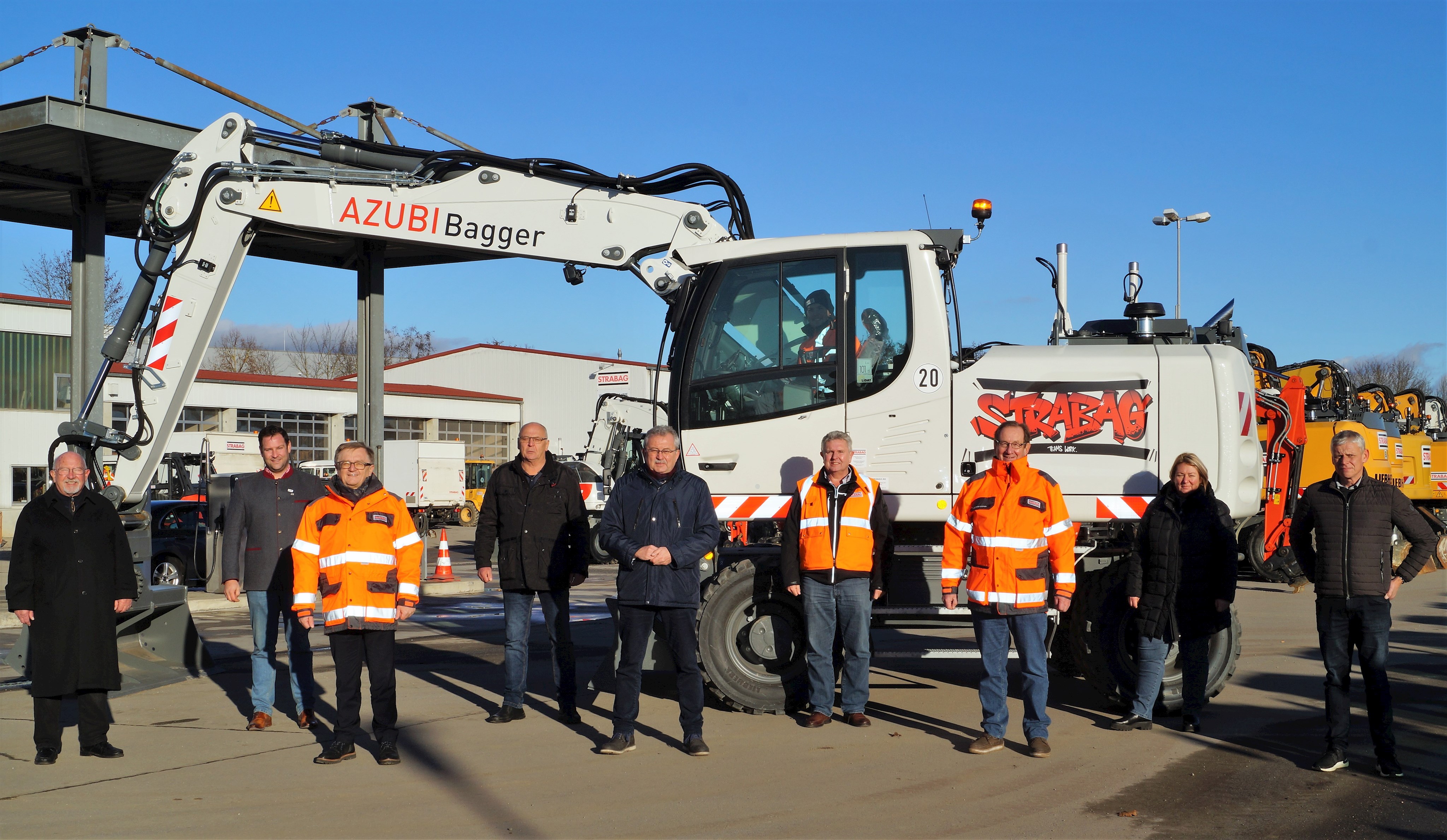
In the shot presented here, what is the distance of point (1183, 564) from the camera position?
764cm

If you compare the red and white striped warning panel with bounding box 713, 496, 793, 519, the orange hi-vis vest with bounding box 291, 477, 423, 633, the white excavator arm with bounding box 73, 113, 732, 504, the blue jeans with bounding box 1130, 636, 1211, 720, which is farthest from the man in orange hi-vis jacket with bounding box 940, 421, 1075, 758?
the white excavator arm with bounding box 73, 113, 732, 504

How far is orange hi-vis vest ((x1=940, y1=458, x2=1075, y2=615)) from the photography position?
7.09 meters

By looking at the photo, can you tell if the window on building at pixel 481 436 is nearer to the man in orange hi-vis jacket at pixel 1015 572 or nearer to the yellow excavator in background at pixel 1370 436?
the yellow excavator in background at pixel 1370 436

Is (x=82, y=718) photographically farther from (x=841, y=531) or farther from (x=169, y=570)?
(x=169, y=570)

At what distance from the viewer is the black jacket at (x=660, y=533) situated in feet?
23.5

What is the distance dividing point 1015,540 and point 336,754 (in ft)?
13.3

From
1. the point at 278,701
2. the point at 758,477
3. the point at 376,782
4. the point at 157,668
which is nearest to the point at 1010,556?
the point at 758,477

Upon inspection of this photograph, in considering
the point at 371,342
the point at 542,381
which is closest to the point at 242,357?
the point at 542,381

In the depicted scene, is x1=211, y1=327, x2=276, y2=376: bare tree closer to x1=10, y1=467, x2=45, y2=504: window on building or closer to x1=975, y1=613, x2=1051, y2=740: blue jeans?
x1=10, y1=467, x2=45, y2=504: window on building

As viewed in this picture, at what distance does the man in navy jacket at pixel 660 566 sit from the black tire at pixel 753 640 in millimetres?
908

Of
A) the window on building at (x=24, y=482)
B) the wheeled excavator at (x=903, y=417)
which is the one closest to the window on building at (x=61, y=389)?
the window on building at (x=24, y=482)

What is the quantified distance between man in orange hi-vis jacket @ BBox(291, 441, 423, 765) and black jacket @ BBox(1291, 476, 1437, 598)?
505cm

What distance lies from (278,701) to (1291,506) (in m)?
8.29

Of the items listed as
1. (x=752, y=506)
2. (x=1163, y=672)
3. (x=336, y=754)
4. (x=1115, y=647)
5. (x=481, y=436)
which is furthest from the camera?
(x=481, y=436)
